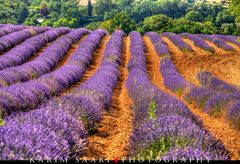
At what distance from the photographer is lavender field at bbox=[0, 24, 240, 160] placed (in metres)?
4.38

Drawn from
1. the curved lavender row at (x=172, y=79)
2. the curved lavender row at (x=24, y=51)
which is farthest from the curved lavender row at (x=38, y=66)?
the curved lavender row at (x=172, y=79)

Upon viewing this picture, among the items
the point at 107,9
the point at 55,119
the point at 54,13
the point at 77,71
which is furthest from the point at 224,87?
the point at 107,9

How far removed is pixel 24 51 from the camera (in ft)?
63.3

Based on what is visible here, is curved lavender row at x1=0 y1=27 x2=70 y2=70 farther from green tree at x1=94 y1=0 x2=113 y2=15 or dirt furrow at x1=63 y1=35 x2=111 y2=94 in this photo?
green tree at x1=94 y1=0 x2=113 y2=15

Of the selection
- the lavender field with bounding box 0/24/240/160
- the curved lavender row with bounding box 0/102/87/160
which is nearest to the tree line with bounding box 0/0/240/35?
the lavender field with bounding box 0/24/240/160

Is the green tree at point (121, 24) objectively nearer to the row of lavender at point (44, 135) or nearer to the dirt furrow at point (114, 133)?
the dirt furrow at point (114, 133)

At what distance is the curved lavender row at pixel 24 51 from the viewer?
16.3 metres

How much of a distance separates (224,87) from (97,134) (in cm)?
797

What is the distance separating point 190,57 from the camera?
21.9 m

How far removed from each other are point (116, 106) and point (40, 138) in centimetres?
727

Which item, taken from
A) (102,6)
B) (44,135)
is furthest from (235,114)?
(102,6)

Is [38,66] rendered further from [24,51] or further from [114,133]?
[114,133]

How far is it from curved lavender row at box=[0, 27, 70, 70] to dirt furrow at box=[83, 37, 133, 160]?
223 inches

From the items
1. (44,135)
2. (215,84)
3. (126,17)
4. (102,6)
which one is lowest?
(102,6)
